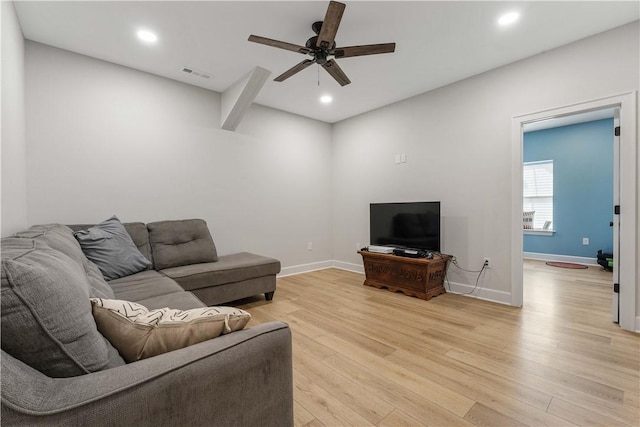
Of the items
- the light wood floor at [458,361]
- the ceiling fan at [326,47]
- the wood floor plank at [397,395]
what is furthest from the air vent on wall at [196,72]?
the wood floor plank at [397,395]

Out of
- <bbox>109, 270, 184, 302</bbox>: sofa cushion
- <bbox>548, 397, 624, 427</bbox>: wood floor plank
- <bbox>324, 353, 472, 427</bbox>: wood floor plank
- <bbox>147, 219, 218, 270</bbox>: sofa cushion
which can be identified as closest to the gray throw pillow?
<bbox>109, 270, 184, 302</bbox>: sofa cushion

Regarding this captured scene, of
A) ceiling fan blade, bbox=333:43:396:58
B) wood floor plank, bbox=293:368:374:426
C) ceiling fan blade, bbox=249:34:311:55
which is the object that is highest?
ceiling fan blade, bbox=249:34:311:55

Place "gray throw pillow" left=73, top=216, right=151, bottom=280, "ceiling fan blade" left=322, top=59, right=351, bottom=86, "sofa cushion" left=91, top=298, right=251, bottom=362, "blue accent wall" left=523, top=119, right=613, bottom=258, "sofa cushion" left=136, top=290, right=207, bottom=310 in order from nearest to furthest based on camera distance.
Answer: "sofa cushion" left=91, top=298, right=251, bottom=362, "sofa cushion" left=136, top=290, right=207, bottom=310, "gray throw pillow" left=73, top=216, right=151, bottom=280, "ceiling fan blade" left=322, top=59, right=351, bottom=86, "blue accent wall" left=523, top=119, right=613, bottom=258

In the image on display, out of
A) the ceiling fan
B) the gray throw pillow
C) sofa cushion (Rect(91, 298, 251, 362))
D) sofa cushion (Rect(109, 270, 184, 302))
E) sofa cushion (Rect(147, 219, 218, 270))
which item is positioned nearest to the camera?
A: sofa cushion (Rect(91, 298, 251, 362))

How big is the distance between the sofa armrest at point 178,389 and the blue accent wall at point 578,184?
6374 mm

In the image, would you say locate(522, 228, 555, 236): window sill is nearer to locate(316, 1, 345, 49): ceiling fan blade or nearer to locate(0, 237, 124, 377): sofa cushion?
locate(316, 1, 345, 49): ceiling fan blade

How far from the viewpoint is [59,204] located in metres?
2.76

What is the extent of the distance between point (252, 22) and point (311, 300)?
2.83 metres

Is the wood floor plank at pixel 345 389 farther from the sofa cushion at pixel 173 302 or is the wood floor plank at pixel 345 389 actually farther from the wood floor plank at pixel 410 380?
the sofa cushion at pixel 173 302

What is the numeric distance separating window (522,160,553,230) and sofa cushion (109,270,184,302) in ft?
21.4

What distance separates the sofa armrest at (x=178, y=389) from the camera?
0.58 metres

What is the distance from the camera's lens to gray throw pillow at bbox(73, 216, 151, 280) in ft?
7.83

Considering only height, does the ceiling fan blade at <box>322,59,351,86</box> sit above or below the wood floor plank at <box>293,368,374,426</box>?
above

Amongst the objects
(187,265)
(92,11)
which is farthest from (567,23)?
(187,265)
